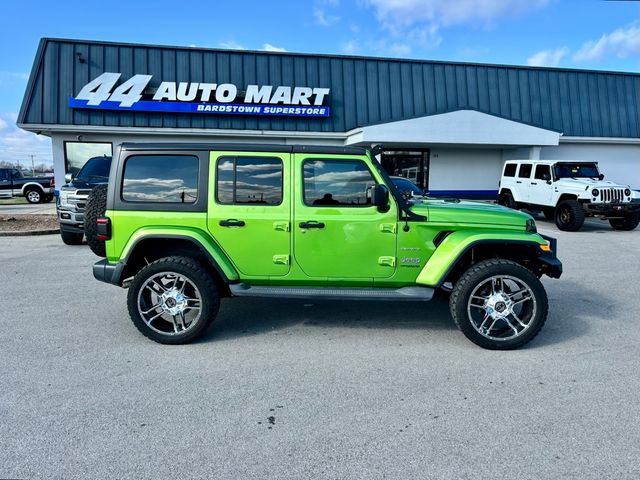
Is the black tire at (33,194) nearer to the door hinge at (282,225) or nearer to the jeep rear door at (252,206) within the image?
the jeep rear door at (252,206)

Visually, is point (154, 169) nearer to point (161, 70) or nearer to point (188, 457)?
point (188, 457)

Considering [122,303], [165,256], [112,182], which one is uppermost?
[112,182]

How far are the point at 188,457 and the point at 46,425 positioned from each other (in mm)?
1048

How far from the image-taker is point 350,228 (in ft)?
13.4

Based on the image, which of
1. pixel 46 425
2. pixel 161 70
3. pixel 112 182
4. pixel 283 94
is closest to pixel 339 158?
pixel 112 182

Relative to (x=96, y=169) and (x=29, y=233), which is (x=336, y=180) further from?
(x=29, y=233)

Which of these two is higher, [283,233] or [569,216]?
[569,216]

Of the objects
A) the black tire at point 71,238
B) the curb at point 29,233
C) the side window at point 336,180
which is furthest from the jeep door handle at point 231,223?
the curb at point 29,233

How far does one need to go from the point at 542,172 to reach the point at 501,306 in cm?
1122

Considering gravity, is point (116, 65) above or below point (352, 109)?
above

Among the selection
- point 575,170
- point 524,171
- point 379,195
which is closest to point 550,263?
point 379,195

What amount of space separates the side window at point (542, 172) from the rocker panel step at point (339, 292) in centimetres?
1125

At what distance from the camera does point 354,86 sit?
17484mm

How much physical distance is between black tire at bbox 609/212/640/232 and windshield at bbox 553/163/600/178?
151 centimetres
